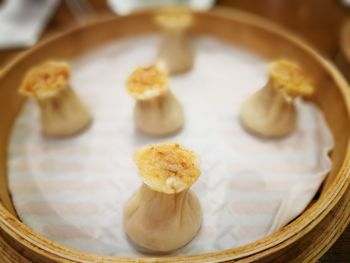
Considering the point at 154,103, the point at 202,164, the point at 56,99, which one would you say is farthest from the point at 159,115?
the point at 56,99

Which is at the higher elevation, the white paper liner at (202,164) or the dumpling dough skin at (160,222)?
the dumpling dough skin at (160,222)

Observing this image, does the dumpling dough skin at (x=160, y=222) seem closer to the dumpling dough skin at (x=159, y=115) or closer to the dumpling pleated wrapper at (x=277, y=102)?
the dumpling dough skin at (x=159, y=115)

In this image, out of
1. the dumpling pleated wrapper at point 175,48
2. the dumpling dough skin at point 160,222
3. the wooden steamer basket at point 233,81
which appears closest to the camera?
the wooden steamer basket at point 233,81

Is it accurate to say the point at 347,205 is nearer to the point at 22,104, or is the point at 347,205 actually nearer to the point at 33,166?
the point at 33,166

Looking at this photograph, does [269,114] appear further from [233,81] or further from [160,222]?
[160,222]

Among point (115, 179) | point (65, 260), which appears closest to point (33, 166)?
point (115, 179)

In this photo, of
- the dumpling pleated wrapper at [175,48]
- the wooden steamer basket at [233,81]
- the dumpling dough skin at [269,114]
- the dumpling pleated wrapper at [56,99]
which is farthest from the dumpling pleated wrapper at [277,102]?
the dumpling pleated wrapper at [56,99]
